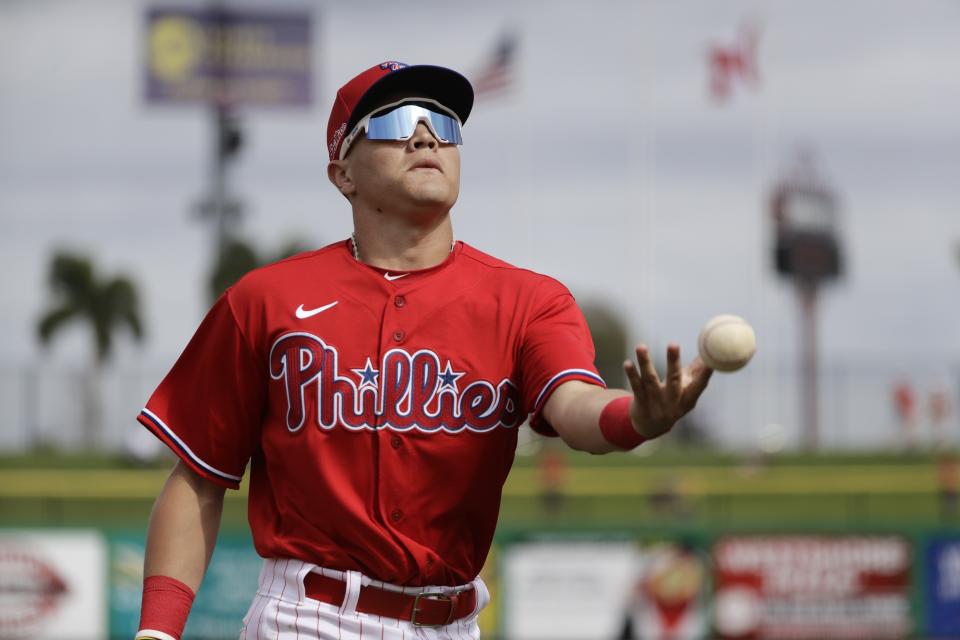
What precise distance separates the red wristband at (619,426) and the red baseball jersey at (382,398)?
23 cm

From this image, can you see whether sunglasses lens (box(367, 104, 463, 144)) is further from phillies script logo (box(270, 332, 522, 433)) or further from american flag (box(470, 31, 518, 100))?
american flag (box(470, 31, 518, 100))

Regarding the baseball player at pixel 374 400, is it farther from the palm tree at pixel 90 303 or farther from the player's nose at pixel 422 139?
the palm tree at pixel 90 303

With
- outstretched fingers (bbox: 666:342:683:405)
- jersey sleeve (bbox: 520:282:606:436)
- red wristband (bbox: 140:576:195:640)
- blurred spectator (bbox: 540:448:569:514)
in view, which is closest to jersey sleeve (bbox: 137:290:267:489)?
red wristband (bbox: 140:576:195:640)

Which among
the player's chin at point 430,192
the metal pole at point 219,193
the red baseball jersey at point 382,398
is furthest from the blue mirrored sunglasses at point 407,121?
the metal pole at point 219,193

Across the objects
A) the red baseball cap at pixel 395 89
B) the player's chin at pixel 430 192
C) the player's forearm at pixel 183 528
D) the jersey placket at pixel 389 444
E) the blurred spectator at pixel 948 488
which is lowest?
the blurred spectator at pixel 948 488

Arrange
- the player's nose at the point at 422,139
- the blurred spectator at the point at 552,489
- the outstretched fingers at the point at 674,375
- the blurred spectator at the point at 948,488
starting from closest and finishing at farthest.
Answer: the outstretched fingers at the point at 674,375, the player's nose at the point at 422,139, the blurred spectator at the point at 552,489, the blurred spectator at the point at 948,488

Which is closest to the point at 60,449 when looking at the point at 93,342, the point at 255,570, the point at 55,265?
the point at 93,342

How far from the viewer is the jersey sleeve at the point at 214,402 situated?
9.74 ft

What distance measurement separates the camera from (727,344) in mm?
2355

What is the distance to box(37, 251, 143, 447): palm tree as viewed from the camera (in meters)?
38.4

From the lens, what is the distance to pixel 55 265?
4000cm

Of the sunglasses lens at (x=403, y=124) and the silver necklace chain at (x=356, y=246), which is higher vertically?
the sunglasses lens at (x=403, y=124)

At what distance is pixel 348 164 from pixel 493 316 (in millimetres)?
461

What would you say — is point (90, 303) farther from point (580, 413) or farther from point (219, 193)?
point (580, 413)
